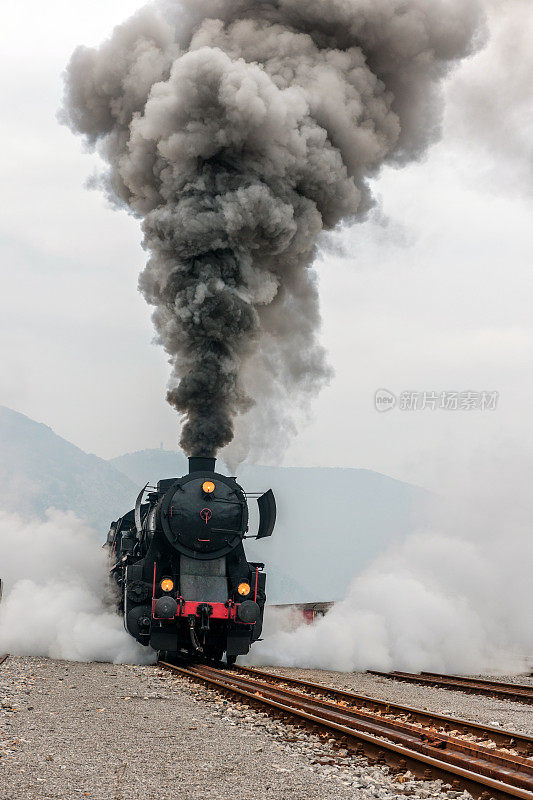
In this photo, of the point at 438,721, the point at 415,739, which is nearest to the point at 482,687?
the point at 438,721

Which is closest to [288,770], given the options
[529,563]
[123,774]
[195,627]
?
[123,774]

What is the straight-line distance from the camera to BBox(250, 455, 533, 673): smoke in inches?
599

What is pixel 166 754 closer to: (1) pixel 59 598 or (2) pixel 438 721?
(2) pixel 438 721

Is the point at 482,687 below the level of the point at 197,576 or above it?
below

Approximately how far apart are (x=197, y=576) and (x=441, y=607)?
271 inches

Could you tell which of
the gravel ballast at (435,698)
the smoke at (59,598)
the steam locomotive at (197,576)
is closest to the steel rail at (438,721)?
the gravel ballast at (435,698)

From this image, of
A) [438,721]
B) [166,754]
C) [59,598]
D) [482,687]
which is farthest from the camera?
[59,598]

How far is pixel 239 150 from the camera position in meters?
14.8

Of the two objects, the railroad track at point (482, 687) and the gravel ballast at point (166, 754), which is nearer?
the gravel ballast at point (166, 754)

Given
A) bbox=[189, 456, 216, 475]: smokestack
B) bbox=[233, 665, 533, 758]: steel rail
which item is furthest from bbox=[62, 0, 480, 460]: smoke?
bbox=[233, 665, 533, 758]: steel rail

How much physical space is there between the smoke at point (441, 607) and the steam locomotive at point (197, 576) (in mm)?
2020

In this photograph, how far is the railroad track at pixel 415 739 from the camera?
5316 millimetres

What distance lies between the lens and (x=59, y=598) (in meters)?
15.8

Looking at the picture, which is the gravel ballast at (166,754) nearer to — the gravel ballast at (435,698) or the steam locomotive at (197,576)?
the gravel ballast at (435,698)
